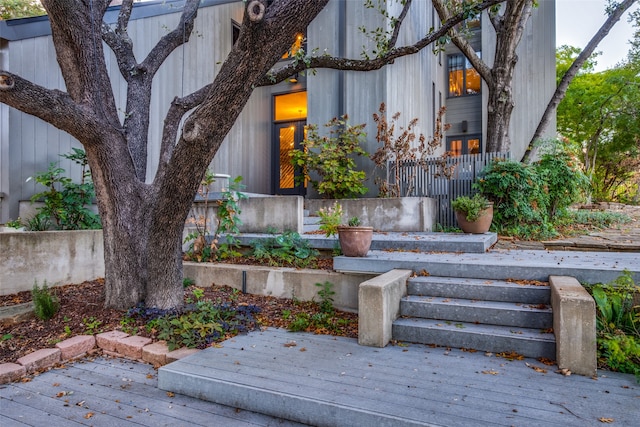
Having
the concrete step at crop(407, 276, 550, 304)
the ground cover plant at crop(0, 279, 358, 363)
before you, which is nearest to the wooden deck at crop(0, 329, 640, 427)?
the ground cover plant at crop(0, 279, 358, 363)

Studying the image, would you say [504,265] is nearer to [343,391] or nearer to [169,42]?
[343,391]

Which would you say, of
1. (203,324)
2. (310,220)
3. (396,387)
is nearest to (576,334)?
(396,387)

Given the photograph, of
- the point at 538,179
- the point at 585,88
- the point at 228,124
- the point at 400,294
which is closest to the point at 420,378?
the point at 400,294

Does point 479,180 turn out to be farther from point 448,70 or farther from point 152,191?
point 448,70

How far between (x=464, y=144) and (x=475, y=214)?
318 inches

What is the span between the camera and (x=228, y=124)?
10.4 ft

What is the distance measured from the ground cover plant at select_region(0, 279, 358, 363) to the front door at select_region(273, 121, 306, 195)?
17.0 ft

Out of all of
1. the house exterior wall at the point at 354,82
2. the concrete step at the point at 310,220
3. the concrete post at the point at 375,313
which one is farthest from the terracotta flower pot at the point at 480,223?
the concrete post at the point at 375,313

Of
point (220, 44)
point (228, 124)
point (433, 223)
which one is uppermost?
point (220, 44)

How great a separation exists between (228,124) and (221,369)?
1.98 meters

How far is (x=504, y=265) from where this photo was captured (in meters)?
3.76

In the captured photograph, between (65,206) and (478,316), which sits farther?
(65,206)

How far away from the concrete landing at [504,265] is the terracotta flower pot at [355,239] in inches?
4.4

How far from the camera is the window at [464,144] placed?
43.0ft
